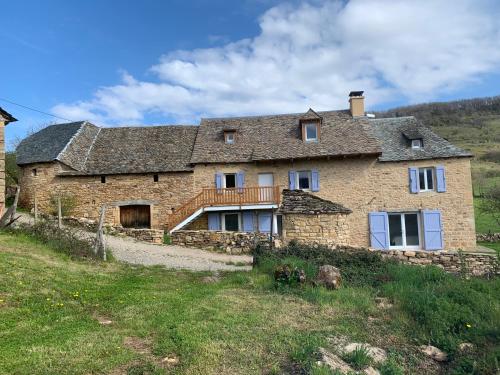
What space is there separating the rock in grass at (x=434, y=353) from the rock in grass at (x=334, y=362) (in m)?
1.52

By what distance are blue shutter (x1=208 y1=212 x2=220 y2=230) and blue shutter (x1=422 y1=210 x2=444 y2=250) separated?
10.8 metres

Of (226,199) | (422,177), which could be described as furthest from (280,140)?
(422,177)

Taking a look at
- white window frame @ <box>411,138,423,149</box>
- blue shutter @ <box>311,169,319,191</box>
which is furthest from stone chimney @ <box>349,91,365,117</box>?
blue shutter @ <box>311,169,319,191</box>

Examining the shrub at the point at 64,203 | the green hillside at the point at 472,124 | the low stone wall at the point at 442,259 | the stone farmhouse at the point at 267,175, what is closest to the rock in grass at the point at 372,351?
the low stone wall at the point at 442,259

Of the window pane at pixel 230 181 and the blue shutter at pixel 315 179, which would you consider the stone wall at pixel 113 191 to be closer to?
the window pane at pixel 230 181

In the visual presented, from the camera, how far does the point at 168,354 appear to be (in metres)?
4.70

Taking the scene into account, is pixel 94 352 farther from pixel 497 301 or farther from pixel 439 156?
pixel 439 156

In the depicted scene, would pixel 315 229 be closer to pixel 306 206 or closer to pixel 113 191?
pixel 306 206

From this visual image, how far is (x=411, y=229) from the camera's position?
20641 millimetres

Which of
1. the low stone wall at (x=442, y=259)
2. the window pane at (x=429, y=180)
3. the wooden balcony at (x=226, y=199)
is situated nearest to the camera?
the low stone wall at (x=442, y=259)

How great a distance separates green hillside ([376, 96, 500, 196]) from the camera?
1907 inches

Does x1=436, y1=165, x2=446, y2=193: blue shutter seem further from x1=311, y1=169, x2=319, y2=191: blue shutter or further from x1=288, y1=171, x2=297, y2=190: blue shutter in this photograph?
x1=288, y1=171, x2=297, y2=190: blue shutter

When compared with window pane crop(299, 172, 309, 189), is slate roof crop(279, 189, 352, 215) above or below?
below

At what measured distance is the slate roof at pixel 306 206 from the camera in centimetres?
1230
